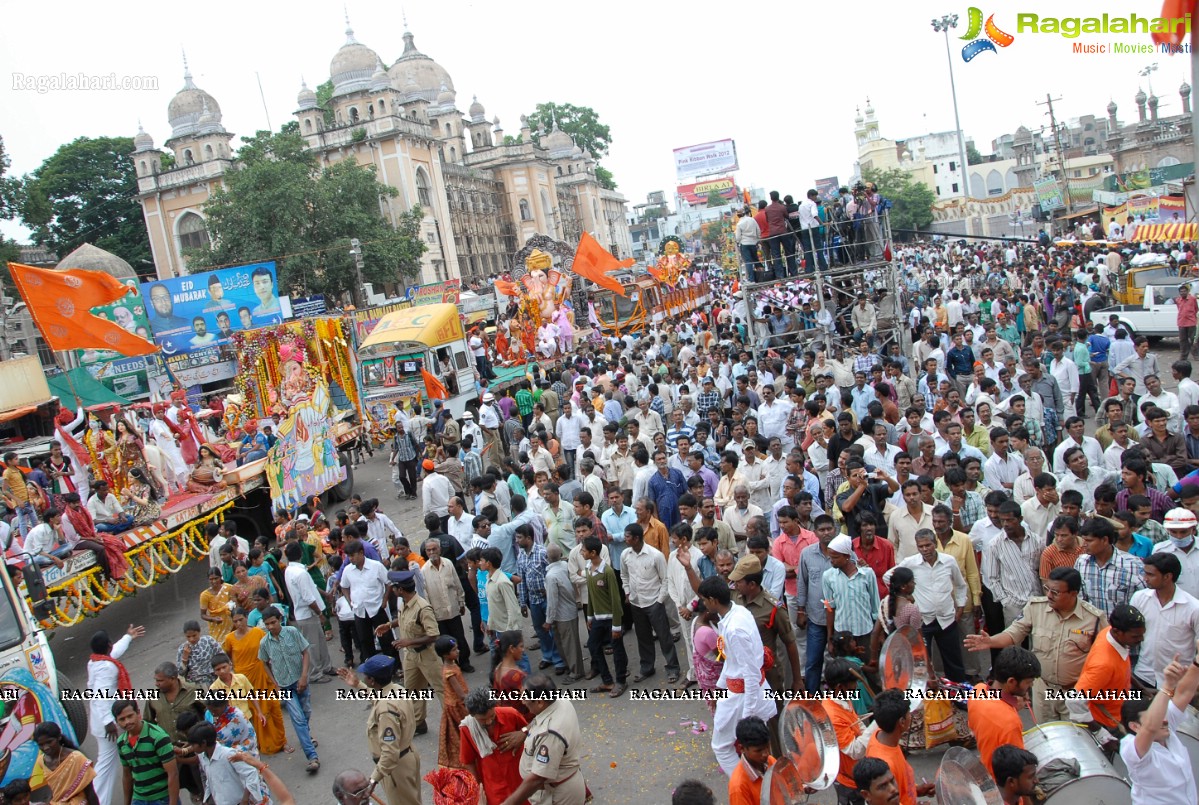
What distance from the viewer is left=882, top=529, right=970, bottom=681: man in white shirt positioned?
18.9 feet

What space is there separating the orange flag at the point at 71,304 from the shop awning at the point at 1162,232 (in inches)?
935

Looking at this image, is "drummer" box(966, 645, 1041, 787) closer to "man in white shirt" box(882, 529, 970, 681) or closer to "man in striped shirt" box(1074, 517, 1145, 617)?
"man in striped shirt" box(1074, 517, 1145, 617)

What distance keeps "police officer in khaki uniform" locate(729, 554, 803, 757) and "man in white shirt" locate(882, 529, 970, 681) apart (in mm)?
813

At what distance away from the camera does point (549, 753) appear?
4.53 meters

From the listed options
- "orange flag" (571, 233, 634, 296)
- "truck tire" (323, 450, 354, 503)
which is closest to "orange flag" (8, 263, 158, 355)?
"truck tire" (323, 450, 354, 503)

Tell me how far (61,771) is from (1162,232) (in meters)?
27.7

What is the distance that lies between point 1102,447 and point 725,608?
4667 mm

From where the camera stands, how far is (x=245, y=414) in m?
16.9

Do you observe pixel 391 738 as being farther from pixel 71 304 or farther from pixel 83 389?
pixel 83 389

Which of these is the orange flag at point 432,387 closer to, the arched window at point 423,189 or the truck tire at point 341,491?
the truck tire at point 341,491

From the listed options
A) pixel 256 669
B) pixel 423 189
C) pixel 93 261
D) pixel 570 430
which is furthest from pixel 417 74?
pixel 256 669

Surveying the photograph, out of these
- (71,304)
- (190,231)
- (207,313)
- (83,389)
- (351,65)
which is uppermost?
(351,65)

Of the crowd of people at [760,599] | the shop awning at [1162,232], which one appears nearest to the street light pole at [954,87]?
the shop awning at [1162,232]

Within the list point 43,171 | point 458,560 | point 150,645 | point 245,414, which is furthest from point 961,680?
point 43,171
